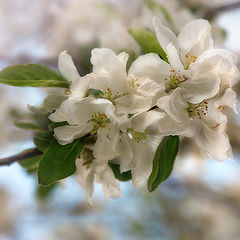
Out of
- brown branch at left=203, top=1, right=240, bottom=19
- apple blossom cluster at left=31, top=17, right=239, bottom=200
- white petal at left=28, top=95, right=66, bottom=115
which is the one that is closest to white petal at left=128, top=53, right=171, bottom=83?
Answer: apple blossom cluster at left=31, top=17, right=239, bottom=200

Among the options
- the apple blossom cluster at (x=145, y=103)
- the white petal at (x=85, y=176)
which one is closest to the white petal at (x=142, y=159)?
the apple blossom cluster at (x=145, y=103)

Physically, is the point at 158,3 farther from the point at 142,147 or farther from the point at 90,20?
the point at 142,147

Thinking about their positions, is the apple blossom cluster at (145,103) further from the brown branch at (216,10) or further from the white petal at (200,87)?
the brown branch at (216,10)

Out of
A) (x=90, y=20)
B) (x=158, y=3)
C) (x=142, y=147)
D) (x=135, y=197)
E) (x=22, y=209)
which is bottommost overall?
(x=22, y=209)

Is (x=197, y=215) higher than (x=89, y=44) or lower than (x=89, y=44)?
lower

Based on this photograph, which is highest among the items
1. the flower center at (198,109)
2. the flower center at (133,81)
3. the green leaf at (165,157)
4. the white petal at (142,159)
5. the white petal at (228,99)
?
the flower center at (133,81)

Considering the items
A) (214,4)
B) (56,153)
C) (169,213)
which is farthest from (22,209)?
(56,153)

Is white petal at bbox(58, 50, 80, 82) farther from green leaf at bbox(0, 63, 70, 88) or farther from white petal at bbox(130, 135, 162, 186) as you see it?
white petal at bbox(130, 135, 162, 186)
